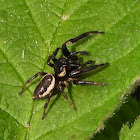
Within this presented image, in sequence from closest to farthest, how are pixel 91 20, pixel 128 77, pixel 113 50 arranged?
pixel 128 77 → pixel 113 50 → pixel 91 20

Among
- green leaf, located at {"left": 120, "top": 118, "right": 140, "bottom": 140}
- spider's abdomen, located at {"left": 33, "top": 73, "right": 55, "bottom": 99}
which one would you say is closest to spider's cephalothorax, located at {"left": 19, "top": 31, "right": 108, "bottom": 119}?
spider's abdomen, located at {"left": 33, "top": 73, "right": 55, "bottom": 99}

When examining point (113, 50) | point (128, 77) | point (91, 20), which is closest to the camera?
point (128, 77)

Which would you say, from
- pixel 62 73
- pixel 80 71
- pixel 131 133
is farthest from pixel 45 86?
pixel 131 133

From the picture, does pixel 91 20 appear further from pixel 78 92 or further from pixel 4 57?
pixel 4 57

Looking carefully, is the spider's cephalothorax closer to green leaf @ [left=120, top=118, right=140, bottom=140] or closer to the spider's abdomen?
the spider's abdomen

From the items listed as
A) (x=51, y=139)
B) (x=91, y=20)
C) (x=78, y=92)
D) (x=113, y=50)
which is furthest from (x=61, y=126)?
(x=91, y=20)

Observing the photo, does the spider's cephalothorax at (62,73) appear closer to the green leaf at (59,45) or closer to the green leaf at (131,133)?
the green leaf at (59,45)

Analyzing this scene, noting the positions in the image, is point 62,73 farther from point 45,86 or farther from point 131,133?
point 131,133
